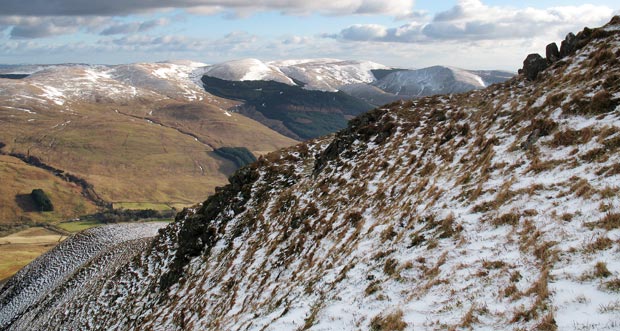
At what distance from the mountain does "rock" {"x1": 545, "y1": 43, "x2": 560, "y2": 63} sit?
24 cm

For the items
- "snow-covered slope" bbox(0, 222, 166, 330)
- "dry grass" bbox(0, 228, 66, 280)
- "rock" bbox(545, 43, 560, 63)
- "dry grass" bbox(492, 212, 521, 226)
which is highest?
"rock" bbox(545, 43, 560, 63)

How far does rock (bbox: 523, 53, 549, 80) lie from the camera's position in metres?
29.3

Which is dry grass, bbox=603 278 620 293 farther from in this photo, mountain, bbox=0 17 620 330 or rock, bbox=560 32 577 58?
rock, bbox=560 32 577 58

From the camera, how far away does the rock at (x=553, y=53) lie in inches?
1129

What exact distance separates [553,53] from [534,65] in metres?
1.41

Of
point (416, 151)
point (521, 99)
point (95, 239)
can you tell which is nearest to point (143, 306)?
point (416, 151)

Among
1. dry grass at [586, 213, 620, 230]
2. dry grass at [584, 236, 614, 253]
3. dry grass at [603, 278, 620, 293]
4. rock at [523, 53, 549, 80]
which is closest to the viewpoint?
dry grass at [603, 278, 620, 293]

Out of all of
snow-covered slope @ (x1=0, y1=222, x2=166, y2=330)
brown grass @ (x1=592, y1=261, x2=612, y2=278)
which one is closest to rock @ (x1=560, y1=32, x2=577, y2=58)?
brown grass @ (x1=592, y1=261, x2=612, y2=278)

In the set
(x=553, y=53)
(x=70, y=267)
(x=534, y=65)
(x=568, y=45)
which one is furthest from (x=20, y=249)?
(x=568, y=45)

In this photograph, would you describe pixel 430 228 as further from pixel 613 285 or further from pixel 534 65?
pixel 534 65

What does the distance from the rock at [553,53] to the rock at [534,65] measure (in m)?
0.36

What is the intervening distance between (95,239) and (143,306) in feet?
146

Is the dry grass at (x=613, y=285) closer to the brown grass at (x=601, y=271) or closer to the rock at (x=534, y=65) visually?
the brown grass at (x=601, y=271)

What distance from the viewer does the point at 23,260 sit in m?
138
